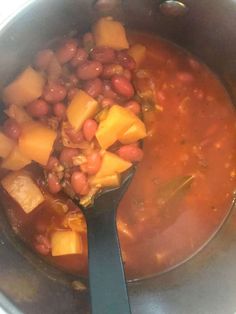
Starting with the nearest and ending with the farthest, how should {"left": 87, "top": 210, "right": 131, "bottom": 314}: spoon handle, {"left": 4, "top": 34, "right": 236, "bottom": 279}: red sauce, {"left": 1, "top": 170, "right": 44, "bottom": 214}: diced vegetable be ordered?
1. {"left": 87, "top": 210, "right": 131, "bottom": 314}: spoon handle
2. {"left": 1, "top": 170, "right": 44, "bottom": 214}: diced vegetable
3. {"left": 4, "top": 34, "right": 236, "bottom": 279}: red sauce

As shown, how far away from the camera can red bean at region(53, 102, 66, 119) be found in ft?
5.78

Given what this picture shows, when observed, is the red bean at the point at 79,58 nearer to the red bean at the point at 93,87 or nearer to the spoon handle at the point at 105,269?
the red bean at the point at 93,87

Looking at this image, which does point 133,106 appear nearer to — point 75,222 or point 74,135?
point 74,135

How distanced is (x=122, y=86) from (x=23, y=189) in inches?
19.5

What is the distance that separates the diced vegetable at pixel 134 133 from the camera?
1.75 metres

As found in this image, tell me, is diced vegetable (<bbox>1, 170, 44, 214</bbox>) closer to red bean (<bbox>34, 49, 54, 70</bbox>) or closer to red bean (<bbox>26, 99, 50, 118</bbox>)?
red bean (<bbox>26, 99, 50, 118</bbox>)

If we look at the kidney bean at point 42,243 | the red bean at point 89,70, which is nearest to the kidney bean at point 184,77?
the red bean at point 89,70

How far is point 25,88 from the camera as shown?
177 centimetres

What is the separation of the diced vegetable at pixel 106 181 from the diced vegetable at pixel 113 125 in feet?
0.36

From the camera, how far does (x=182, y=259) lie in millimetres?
2033

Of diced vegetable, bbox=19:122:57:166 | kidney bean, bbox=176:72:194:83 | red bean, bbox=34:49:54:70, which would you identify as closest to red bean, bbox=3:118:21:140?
diced vegetable, bbox=19:122:57:166

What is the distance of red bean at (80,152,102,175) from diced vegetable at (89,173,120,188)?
0.11 feet

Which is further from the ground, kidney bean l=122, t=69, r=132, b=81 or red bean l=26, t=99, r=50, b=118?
red bean l=26, t=99, r=50, b=118

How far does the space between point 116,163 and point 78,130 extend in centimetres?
17
